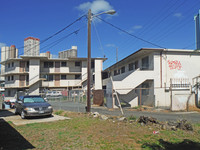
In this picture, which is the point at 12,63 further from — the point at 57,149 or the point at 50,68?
the point at 57,149

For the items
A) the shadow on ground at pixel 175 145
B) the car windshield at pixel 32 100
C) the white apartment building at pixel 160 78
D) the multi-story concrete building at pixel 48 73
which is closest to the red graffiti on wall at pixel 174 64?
the white apartment building at pixel 160 78

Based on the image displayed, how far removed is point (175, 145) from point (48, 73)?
34.6 metres

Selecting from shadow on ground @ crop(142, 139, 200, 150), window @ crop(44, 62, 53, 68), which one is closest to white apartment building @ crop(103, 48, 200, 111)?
shadow on ground @ crop(142, 139, 200, 150)

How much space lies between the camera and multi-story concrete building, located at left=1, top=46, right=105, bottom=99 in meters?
36.4

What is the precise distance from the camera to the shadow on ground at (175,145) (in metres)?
5.30

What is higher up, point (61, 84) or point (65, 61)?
point (65, 61)

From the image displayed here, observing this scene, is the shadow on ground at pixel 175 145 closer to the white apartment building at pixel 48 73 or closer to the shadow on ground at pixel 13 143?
the shadow on ground at pixel 13 143

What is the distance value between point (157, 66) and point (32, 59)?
2596 cm

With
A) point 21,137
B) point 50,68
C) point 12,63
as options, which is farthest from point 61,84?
point 21,137

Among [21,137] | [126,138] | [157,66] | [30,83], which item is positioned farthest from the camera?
[30,83]

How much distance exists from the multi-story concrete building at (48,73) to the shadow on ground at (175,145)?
30409 mm

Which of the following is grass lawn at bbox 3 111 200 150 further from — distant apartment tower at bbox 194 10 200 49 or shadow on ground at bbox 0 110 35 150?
distant apartment tower at bbox 194 10 200 49

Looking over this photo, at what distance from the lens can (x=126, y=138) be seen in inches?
251

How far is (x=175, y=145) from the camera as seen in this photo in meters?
5.56
